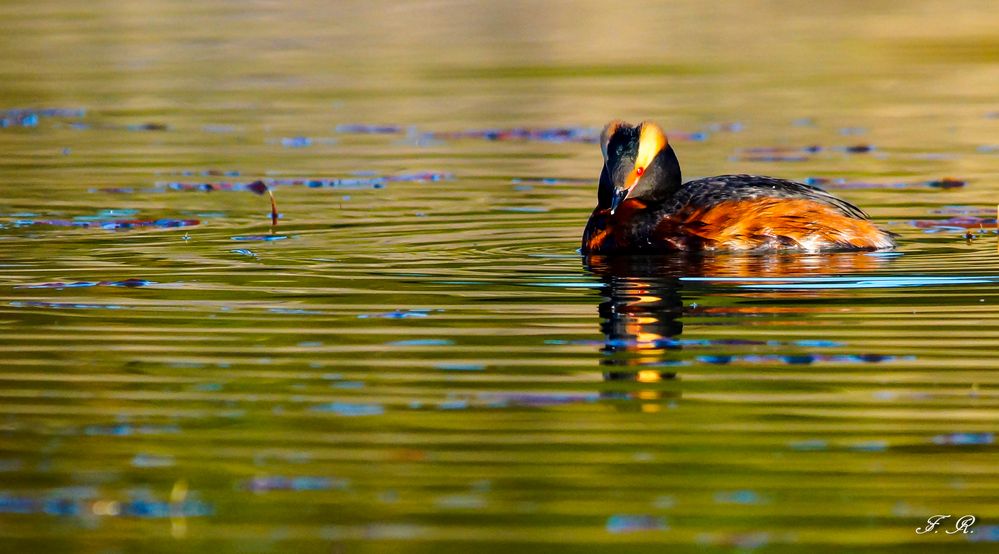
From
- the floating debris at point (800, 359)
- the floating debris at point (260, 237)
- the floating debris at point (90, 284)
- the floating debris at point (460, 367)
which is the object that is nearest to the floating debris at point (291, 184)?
the floating debris at point (260, 237)

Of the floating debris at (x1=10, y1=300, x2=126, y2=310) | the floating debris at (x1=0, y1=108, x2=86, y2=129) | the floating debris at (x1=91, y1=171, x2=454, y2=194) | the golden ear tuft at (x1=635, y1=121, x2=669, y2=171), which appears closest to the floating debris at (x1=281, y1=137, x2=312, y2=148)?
the floating debris at (x1=91, y1=171, x2=454, y2=194)

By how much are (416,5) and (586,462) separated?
3568 cm

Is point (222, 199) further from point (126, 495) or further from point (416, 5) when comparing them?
point (416, 5)

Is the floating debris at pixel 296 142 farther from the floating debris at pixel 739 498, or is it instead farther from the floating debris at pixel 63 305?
the floating debris at pixel 739 498

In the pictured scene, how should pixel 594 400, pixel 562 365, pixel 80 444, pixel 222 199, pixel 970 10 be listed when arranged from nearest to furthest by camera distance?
pixel 80 444, pixel 594 400, pixel 562 365, pixel 222 199, pixel 970 10

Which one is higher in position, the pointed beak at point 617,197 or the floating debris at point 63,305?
the pointed beak at point 617,197

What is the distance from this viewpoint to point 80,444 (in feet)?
23.2

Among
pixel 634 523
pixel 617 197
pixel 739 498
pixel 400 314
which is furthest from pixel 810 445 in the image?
pixel 617 197

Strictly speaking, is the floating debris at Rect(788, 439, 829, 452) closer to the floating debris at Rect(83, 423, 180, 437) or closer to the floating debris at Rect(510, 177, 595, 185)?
the floating debris at Rect(83, 423, 180, 437)

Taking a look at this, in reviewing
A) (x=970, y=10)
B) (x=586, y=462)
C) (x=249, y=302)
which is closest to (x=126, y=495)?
(x=586, y=462)

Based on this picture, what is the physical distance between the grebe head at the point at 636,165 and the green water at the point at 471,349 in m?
0.58
